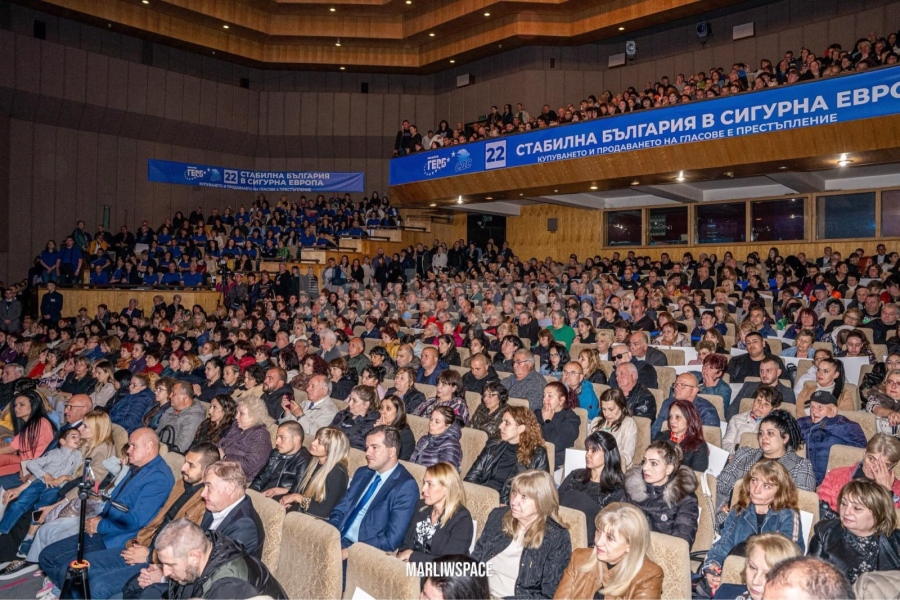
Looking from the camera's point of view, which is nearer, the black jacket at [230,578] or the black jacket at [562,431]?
the black jacket at [230,578]

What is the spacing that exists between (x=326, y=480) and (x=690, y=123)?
8.02m

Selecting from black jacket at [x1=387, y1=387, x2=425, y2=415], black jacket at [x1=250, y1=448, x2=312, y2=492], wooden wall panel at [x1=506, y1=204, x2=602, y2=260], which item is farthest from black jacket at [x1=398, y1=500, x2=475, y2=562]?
wooden wall panel at [x1=506, y1=204, x2=602, y2=260]

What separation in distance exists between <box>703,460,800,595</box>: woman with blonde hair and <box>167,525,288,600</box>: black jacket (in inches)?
67.0

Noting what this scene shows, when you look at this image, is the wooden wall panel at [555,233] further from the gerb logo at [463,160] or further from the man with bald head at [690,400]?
the man with bald head at [690,400]

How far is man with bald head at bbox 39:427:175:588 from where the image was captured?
368 cm

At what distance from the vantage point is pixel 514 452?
375 centimetres

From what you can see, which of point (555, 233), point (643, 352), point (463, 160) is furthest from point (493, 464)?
point (555, 233)

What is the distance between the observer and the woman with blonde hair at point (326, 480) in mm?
3637

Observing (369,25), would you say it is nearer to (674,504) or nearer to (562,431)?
(562,431)

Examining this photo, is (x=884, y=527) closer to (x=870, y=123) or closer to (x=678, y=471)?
(x=678, y=471)

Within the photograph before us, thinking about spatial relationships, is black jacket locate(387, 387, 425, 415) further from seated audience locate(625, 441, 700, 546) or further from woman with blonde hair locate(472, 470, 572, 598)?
woman with blonde hair locate(472, 470, 572, 598)

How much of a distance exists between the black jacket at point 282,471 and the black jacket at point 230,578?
1.34m

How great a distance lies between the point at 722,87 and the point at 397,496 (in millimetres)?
8836

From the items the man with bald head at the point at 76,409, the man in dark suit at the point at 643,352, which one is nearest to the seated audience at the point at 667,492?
the man in dark suit at the point at 643,352
